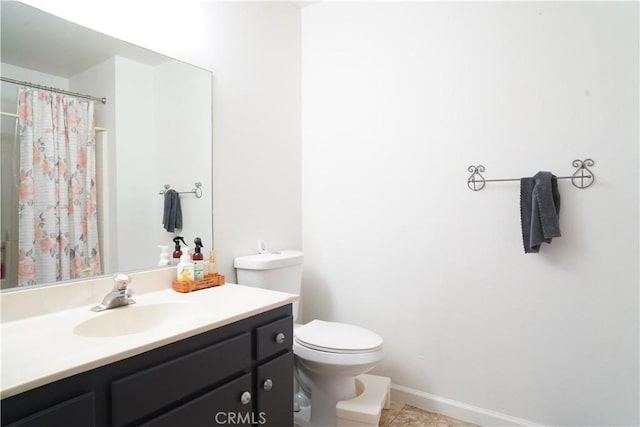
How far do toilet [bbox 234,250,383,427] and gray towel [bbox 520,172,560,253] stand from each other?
87cm

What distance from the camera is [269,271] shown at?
6.05 ft

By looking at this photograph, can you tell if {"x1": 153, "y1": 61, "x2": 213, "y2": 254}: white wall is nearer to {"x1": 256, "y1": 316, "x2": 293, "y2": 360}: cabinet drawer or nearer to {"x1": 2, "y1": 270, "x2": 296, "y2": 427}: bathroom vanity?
{"x1": 2, "y1": 270, "x2": 296, "y2": 427}: bathroom vanity

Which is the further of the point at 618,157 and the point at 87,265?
the point at 618,157

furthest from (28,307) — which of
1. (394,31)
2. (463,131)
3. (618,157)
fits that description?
(618,157)

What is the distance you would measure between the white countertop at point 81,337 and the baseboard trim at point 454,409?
3.81ft

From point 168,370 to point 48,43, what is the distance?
118cm

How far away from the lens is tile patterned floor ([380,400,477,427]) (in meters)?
1.86

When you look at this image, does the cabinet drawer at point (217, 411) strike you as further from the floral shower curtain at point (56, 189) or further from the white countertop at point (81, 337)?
the floral shower curtain at point (56, 189)

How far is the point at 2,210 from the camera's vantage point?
109 centimetres

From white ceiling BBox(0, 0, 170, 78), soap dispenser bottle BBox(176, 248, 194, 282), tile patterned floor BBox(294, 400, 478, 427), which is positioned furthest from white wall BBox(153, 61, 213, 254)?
tile patterned floor BBox(294, 400, 478, 427)

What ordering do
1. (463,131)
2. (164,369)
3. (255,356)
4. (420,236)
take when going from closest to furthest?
(164,369)
(255,356)
(463,131)
(420,236)

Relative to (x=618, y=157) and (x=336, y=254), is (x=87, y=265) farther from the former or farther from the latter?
(x=618, y=157)

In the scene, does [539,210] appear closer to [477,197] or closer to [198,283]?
[477,197]

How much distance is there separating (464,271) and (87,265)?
5.80ft
